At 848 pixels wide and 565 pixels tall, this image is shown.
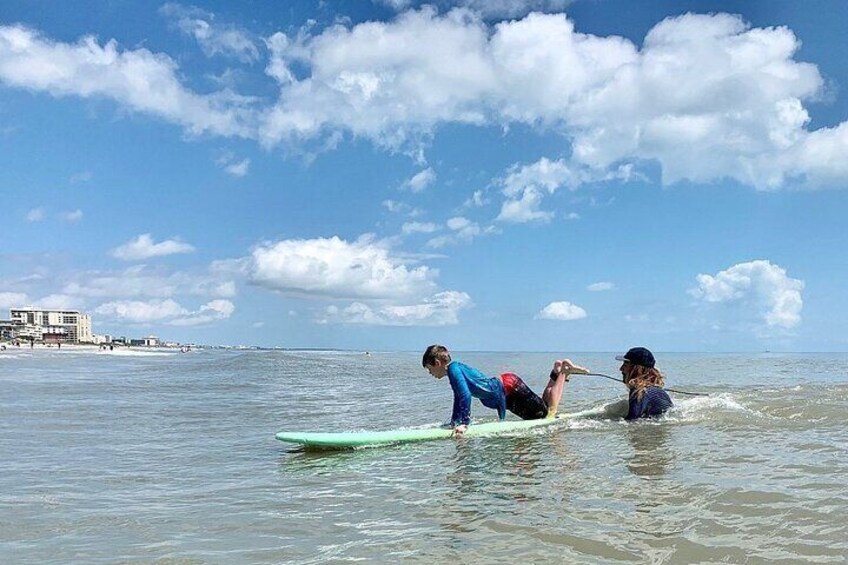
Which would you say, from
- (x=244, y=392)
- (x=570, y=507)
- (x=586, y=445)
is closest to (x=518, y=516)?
Result: (x=570, y=507)

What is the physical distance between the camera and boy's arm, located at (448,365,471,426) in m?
10.6

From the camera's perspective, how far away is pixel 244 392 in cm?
2397

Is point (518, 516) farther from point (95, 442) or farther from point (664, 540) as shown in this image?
point (95, 442)

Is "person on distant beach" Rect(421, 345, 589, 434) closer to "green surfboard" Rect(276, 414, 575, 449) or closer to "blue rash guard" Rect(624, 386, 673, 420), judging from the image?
"green surfboard" Rect(276, 414, 575, 449)

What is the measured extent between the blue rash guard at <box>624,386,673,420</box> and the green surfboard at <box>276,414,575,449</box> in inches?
83.5

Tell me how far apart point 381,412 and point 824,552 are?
13.1 metres

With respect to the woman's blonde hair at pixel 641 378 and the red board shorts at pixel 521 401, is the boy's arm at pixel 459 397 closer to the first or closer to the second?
the red board shorts at pixel 521 401

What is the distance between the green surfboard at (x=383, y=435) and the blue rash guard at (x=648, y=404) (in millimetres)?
2120

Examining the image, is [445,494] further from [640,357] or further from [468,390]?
[640,357]

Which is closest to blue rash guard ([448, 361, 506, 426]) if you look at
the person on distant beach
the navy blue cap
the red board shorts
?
the person on distant beach

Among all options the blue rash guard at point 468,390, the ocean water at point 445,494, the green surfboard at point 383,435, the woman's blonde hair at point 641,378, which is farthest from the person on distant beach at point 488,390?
the woman's blonde hair at point 641,378

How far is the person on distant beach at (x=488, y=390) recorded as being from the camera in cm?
1054

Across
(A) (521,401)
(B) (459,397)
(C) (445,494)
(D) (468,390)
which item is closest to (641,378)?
(A) (521,401)

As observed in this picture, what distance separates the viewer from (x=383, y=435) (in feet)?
33.8
